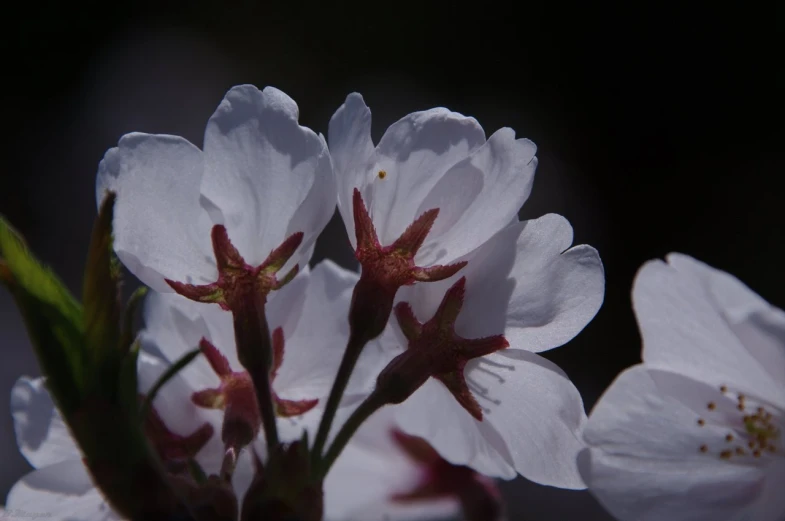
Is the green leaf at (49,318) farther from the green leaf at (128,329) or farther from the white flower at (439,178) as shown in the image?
the white flower at (439,178)

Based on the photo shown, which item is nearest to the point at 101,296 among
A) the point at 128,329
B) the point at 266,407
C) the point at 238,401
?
the point at 128,329

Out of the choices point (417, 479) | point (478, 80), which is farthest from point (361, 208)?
point (478, 80)

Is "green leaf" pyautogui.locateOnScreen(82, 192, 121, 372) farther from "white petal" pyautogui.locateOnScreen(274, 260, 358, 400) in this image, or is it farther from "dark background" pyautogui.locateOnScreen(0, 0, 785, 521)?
"dark background" pyautogui.locateOnScreen(0, 0, 785, 521)

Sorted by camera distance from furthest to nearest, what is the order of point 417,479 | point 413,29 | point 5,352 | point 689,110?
1. point 413,29
2. point 689,110
3. point 5,352
4. point 417,479

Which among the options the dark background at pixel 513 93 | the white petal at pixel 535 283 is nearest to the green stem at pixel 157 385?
the white petal at pixel 535 283

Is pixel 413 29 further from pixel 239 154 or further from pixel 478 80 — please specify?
pixel 239 154

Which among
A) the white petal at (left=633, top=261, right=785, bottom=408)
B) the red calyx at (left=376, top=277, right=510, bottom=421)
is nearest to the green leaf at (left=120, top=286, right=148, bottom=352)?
the red calyx at (left=376, top=277, right=510, bottom=421)

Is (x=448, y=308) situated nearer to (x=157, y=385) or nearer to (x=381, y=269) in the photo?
(x=381, y=269)
